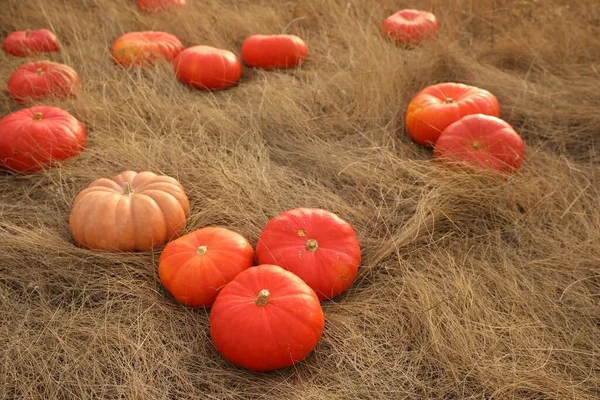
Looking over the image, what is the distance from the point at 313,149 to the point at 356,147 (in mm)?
310

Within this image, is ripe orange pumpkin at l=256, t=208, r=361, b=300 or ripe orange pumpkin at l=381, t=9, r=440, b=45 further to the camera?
ripe orange pumpkin at l=381, t=9, r=440, b=45

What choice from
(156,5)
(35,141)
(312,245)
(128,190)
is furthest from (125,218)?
(156,5)

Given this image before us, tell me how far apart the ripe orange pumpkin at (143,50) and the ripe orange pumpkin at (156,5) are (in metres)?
1.05

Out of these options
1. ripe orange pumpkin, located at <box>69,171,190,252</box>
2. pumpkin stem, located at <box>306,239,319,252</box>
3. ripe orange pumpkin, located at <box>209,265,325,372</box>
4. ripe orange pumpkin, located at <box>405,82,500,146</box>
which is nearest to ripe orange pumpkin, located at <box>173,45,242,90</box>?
ripe orange pumpkin, located at <box>405,82,500,146</box>

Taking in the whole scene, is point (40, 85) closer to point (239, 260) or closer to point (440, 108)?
point (239, 260)

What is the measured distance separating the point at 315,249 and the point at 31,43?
422cm

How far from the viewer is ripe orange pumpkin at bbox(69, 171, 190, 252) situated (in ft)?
9.48

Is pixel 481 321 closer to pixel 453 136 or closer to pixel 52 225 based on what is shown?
pixel 453 136

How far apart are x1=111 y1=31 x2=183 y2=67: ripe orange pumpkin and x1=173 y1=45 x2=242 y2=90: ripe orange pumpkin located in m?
0.37

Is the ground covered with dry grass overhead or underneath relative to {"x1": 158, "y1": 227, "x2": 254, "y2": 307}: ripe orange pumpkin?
underneath

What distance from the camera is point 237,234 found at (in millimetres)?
2811

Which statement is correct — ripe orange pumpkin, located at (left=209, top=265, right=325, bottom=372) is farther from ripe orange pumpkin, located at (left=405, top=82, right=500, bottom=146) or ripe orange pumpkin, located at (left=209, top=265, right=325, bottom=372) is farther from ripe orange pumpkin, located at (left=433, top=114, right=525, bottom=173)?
ripe orange pumpkin, located at (left=405, top=82, right=500, bottom=146)

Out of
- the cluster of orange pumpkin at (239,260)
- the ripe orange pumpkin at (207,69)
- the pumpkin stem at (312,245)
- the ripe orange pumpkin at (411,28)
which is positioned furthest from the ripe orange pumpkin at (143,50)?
the pumpkin stem at (312,245)

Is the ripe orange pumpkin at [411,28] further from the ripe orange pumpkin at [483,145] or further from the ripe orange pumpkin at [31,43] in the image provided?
the ripe orange pumpkin at [31,43]
